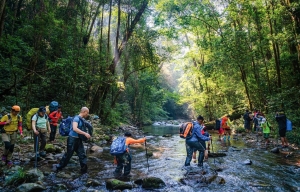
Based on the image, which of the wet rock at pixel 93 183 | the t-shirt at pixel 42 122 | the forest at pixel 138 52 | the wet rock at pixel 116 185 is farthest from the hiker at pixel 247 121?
the wet rock at pixel 93 183

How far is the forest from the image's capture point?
1314cm

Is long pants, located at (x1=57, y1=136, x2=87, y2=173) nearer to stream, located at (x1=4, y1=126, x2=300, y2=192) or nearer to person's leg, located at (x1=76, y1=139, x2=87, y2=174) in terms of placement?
person's leg, located at (x1=76, y1=139, x2=87, y2=174)

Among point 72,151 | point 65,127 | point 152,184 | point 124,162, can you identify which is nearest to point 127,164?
point 124,162

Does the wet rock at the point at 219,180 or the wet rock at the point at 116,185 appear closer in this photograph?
the wet rock at the point at 116,185

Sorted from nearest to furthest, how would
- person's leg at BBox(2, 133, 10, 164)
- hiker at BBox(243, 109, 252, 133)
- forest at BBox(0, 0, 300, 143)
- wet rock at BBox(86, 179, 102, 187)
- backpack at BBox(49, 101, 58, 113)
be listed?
wet rock at BBox(86, 179, 102, 187)
person's leg at BBox(2, 133, 10, 164)
backpack at BBox(49, 101, 58, 113)
forest at BBox(0, 0, 300, 143)
hiker at BBox(243, 109, 252, 133)

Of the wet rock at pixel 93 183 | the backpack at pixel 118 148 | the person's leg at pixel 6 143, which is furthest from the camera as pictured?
the person's leg at pixel 6 143

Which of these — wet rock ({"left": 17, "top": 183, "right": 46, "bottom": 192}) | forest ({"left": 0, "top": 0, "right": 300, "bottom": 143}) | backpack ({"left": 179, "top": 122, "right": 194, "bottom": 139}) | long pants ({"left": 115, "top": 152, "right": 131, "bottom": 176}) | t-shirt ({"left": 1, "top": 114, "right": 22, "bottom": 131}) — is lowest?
wet rock ({"left": 17, "top": 183, "right": 46, "bottom": 192})

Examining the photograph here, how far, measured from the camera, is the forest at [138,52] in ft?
43.1

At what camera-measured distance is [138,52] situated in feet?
70.8

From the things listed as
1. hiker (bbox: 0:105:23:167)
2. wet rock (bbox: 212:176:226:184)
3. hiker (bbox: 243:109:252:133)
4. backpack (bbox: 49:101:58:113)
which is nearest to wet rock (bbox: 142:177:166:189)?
wet rock (bbox: 212:176:226:184)

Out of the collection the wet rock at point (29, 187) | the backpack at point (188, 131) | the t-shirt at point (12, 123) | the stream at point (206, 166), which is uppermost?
the t-shirt at point (12, 123)

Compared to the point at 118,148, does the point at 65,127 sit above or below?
above

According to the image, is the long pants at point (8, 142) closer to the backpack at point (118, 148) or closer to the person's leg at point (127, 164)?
the backpack at point (118, 148)

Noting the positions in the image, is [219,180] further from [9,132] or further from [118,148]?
[9,132]
